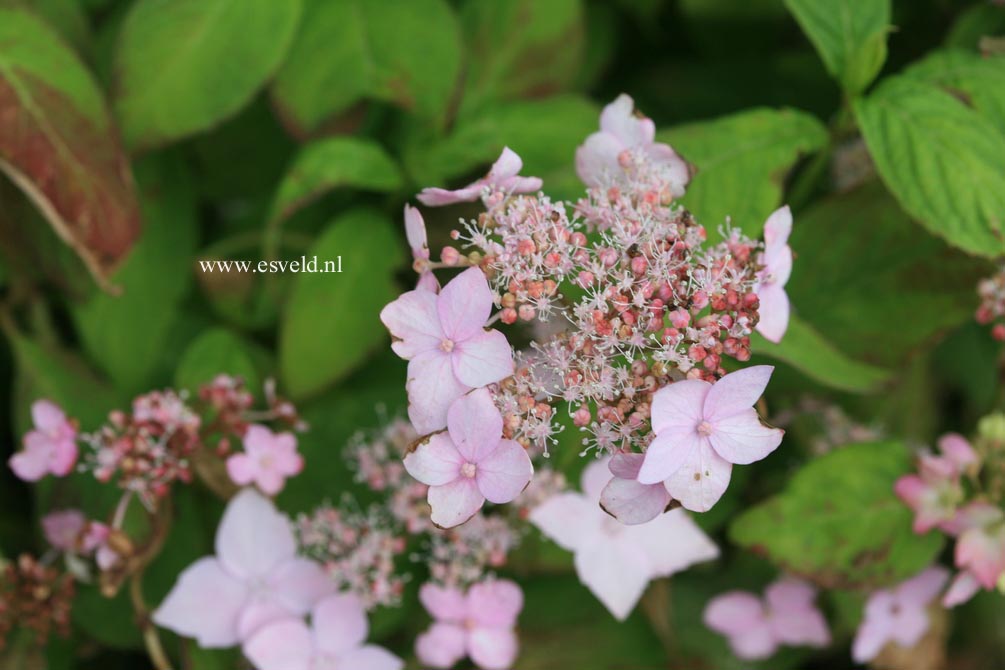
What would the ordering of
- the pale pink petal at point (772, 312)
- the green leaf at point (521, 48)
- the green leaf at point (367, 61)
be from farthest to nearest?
1. the green leaf at point (521, 48)
2. the green leaf at point (367, 61)
3. the pale pink petal at point (772, 312)

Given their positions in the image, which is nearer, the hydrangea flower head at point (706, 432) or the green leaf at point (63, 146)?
the hydrangea flower head at point (706, 432)

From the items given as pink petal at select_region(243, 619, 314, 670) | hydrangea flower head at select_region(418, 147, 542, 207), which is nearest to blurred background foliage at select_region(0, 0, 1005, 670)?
pink petal at select_region(243, 619, 314, 670)

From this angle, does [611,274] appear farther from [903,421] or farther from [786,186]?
[903,421]

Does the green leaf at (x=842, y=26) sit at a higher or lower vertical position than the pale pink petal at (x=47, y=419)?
higher

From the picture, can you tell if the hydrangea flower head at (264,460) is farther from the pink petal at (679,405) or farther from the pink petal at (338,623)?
the pink petal at (679,405)

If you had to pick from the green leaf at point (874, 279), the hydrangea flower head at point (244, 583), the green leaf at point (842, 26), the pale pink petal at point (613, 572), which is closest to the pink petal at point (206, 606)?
the hydrangea flower head at point (244, 583)

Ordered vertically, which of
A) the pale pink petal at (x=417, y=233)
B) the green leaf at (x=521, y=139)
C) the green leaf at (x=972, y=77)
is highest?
the pale pink petal at (x=417, y=233)

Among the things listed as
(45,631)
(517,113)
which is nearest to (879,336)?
(517,113)
